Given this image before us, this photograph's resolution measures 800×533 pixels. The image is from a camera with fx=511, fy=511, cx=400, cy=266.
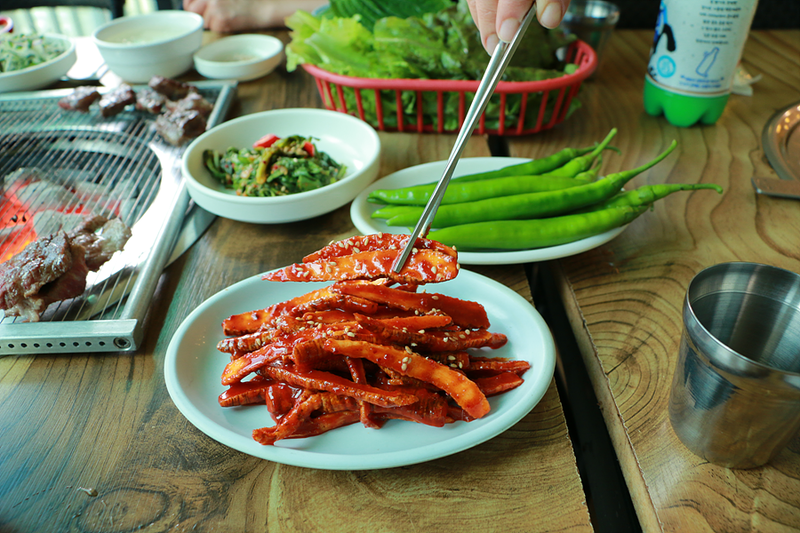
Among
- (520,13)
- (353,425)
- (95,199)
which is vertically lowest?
(95,199)

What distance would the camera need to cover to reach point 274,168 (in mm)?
1619

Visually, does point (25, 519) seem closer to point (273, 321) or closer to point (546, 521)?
point (273, 321)

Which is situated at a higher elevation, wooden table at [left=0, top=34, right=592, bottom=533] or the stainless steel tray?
the stainless steel tray

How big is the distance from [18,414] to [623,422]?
3.91 ft

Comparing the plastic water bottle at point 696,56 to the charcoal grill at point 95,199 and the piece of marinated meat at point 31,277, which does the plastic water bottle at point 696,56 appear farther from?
the piece of marinated meat at point 31,277

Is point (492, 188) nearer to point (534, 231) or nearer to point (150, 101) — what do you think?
point (534, 231)

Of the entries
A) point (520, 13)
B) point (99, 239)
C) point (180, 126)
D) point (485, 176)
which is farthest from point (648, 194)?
point (180, 126)

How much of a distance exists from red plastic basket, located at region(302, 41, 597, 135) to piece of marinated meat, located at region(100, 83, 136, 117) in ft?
2.77

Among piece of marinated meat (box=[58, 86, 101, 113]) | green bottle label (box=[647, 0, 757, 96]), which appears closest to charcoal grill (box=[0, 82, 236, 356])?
piece of marinated meat (box=[58, 86, 101, 113])

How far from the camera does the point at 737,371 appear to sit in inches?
28.5

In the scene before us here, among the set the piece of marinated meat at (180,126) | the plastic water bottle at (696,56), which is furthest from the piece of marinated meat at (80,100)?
the plastic water bottle at (696,56)

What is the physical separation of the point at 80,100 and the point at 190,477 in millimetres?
→ 1993

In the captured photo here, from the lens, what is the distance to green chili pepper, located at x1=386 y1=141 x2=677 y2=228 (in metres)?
1.35

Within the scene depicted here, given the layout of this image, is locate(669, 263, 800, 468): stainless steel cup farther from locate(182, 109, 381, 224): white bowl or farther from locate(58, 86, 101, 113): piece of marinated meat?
locate(58, 86, 101, 113): piece of marinated meat
